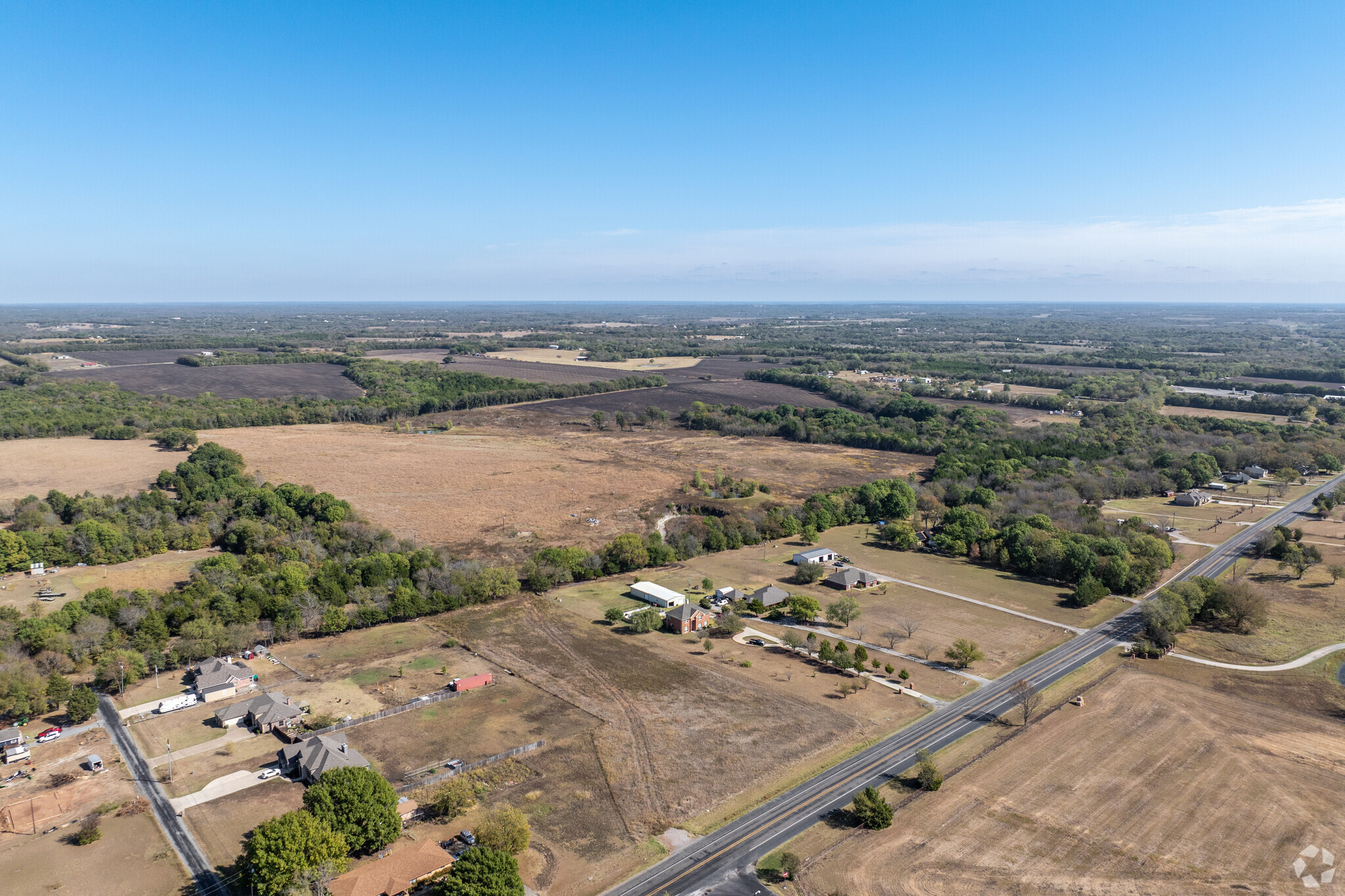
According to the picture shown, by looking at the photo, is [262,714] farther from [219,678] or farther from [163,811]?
[163,811]

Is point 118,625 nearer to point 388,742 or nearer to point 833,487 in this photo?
point 388,742

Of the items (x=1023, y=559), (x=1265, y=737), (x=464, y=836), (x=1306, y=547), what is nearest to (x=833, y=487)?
(x=1023, y=559)

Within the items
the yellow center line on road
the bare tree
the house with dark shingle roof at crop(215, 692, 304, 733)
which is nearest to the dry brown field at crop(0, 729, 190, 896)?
the house with dark shingle roof at crop(215, 692, 304, 733)

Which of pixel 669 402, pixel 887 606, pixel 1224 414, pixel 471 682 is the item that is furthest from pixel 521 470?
pixel 1224 414

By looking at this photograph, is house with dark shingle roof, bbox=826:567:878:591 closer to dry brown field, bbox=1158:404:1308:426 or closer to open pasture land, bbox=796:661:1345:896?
open pasture land, bbox=796:661:1345:896

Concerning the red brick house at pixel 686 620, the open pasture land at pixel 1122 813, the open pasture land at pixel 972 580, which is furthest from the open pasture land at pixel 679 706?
the open pasture land at pixel 972 580

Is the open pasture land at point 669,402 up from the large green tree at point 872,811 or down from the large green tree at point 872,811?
up

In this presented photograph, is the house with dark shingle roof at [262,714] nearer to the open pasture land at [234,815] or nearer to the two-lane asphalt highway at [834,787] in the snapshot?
the open pasture land at [234,815]
